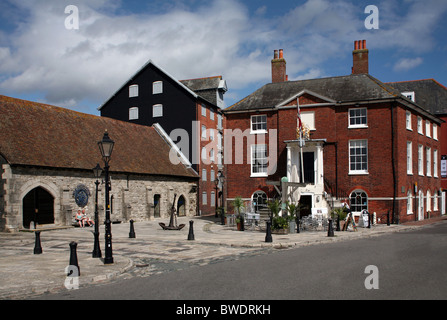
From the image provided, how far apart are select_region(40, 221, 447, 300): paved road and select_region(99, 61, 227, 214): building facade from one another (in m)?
32.1

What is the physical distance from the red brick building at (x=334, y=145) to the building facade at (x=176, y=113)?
1224 centimetres

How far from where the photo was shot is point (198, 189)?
1741 inches

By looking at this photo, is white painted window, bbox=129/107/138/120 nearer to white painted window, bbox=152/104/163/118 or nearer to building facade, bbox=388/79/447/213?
white painted window, bbox=152/104/163/118

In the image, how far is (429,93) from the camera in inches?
1859

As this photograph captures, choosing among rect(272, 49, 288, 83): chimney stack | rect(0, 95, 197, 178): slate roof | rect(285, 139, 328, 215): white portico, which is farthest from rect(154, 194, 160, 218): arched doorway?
rect(272, 49, 288, 83): chimney stack

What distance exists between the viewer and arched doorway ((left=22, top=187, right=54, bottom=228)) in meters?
26.2

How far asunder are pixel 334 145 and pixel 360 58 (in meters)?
7.55

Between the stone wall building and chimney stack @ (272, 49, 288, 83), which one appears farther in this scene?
chimney stack @ (272, 49, 288, 83)

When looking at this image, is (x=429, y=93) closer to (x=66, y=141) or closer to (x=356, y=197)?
(x=356, y=197)

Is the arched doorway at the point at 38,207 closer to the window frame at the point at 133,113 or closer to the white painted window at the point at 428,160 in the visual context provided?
the window frame at the point at 133,113

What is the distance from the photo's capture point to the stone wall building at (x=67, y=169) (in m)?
25.4

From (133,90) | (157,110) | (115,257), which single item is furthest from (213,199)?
(115,257)

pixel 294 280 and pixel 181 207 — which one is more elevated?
pixel 294 280
